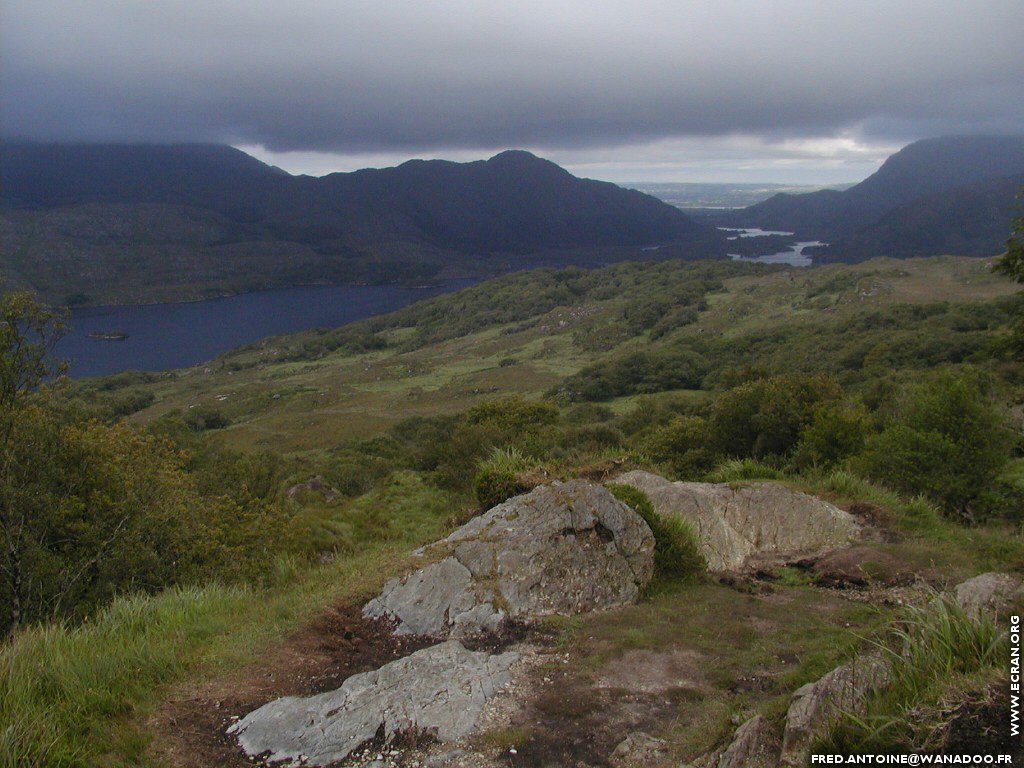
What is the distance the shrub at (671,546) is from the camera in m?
9.05

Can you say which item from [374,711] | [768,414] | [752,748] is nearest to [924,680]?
[752,748]

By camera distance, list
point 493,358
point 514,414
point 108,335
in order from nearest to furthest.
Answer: point 514,414, point 493,358, point 108,335

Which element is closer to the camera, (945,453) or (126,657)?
(126,657)

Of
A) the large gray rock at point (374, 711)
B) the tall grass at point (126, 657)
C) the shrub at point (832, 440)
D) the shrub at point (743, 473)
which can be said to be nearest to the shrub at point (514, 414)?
the shrub at point (832, 440)

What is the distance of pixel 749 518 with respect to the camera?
10.9 metres

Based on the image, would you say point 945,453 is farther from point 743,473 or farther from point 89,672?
point 89,672

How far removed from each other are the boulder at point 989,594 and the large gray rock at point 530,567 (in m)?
3.80

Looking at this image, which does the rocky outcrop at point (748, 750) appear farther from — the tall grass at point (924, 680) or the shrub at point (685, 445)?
the shrub at point (685, 445)

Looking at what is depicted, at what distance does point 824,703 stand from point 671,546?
5.09 meters

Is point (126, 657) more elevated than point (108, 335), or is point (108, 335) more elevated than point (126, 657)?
point (126, 657)

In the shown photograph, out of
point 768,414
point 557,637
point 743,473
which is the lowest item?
point 768,414

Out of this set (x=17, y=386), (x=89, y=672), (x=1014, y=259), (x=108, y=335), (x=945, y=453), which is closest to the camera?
(x=89, y=672)

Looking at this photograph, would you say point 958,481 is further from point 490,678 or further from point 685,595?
point 490,678

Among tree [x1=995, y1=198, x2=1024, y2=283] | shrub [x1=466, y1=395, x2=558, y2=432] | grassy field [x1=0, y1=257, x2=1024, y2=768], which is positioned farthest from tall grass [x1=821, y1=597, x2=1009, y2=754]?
shrub [x1=466, y1=395, x2=558, y2=432]
